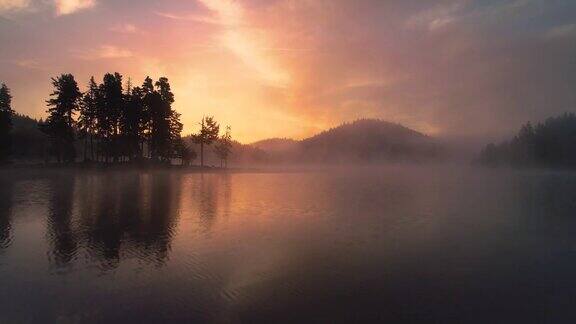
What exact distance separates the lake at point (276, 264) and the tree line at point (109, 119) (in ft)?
174

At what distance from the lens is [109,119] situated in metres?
94.6

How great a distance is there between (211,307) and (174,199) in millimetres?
35181

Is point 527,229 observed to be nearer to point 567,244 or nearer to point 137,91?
point 567,244

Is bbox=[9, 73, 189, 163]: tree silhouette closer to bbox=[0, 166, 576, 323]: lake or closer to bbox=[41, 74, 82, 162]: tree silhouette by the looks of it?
bbox=[41, 74, 82, 162]: tree silhouette

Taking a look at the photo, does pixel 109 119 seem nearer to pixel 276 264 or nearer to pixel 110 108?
pixel 110 108

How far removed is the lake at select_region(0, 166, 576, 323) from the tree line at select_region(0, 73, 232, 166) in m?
52.9

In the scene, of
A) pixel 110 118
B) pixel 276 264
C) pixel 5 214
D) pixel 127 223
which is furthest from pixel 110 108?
pixel 276 264

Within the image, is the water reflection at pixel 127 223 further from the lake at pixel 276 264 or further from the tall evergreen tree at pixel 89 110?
the tall evergreen tree at pixel 89 110

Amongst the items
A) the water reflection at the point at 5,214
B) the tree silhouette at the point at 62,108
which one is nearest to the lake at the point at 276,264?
the water reflection at the point at 5,214

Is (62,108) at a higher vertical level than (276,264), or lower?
higher

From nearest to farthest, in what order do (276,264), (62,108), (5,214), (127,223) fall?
(276,264), (127,223), (5,214), (62,108)

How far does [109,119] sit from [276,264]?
281 ft

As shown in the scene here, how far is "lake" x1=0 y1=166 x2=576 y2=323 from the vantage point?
53.4ft

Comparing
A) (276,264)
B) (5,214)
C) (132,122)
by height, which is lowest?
(276,264)
